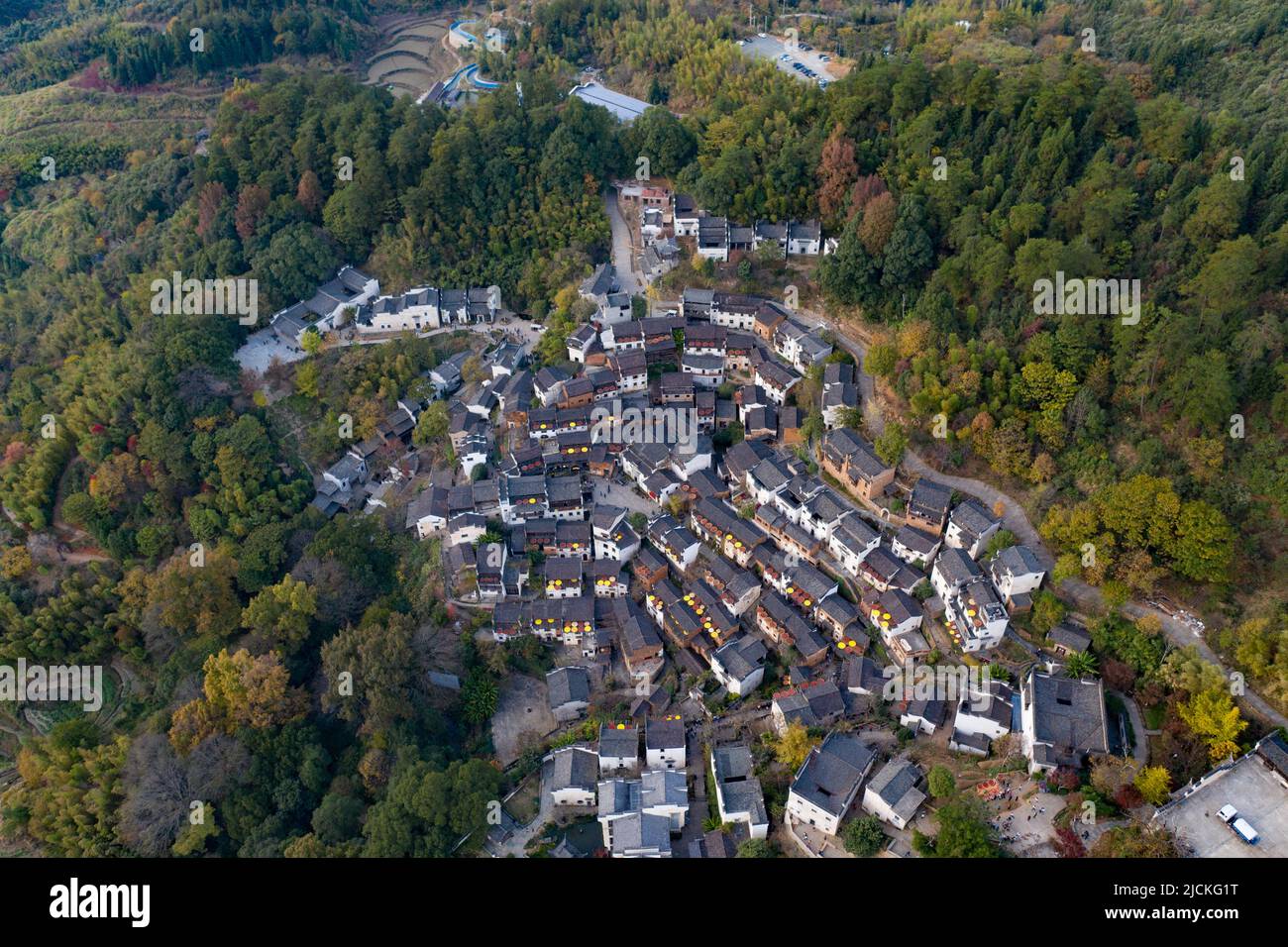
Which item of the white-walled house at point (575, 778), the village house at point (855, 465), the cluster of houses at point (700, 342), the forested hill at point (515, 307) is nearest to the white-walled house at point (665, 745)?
the white-walled house at point (575, 778)

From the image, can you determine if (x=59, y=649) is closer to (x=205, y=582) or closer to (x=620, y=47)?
(x=205, y=582)

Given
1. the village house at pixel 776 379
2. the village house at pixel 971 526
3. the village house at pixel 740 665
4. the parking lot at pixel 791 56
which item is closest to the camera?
the village house at pixel 971 526

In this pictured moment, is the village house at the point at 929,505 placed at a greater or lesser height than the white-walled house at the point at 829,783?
greater

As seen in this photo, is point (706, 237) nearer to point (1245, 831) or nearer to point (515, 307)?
point (515, 307)

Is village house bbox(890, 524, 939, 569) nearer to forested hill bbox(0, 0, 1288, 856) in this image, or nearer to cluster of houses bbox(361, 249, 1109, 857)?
cluster of houses bbox(361, 249, 1109, 857)

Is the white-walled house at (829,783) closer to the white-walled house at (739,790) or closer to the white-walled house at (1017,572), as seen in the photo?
the white-walled house at (739,790)

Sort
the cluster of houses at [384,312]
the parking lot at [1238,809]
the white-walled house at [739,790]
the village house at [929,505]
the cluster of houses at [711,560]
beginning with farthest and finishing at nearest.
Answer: the cluster of houses at [384,312] → the village house at [929,505] → the cluster of houses at [711,560] → the white-walled house at [739,790] → the parking lot at [1238,809]

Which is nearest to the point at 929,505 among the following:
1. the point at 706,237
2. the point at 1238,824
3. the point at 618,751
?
the point at 1238,824
